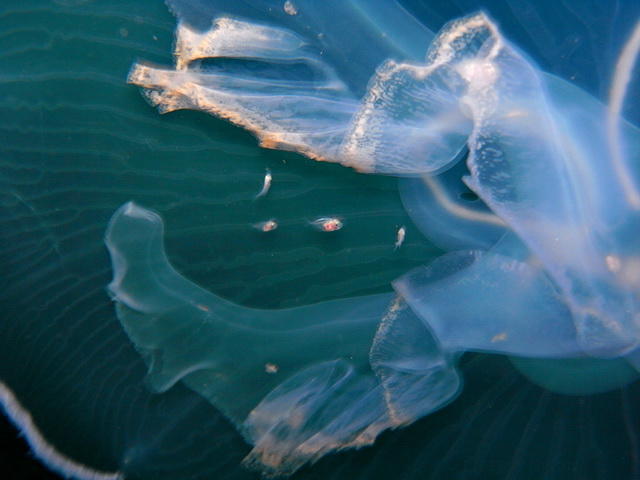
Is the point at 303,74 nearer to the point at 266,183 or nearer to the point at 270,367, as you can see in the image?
the point at 266,183

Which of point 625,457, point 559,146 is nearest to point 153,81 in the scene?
point 559,146

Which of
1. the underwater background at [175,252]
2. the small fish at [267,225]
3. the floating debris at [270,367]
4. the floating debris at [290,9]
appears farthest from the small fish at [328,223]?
the floating debris at [290,9]

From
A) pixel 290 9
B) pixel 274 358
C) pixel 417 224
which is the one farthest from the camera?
pixel 274 358

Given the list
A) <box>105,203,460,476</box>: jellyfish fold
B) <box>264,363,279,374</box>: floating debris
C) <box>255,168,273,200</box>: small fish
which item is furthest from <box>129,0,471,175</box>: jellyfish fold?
<box>264,363,279,374</box>: floating debris

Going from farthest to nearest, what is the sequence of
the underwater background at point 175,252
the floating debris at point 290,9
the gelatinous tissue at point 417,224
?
the underwater background at point 175,252 < the floating debris at point 290,9 < the gelatinous tissue at point 417,224

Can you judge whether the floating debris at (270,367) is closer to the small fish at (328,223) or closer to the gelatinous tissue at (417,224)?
the gelatinous tissue at (417,224)

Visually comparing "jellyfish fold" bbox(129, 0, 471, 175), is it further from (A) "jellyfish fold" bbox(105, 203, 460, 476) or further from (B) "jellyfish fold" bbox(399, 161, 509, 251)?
(A) "jellyfish fold" bbox(105, 203, 460, 476)

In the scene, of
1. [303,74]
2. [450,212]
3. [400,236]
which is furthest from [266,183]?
[450,212]
